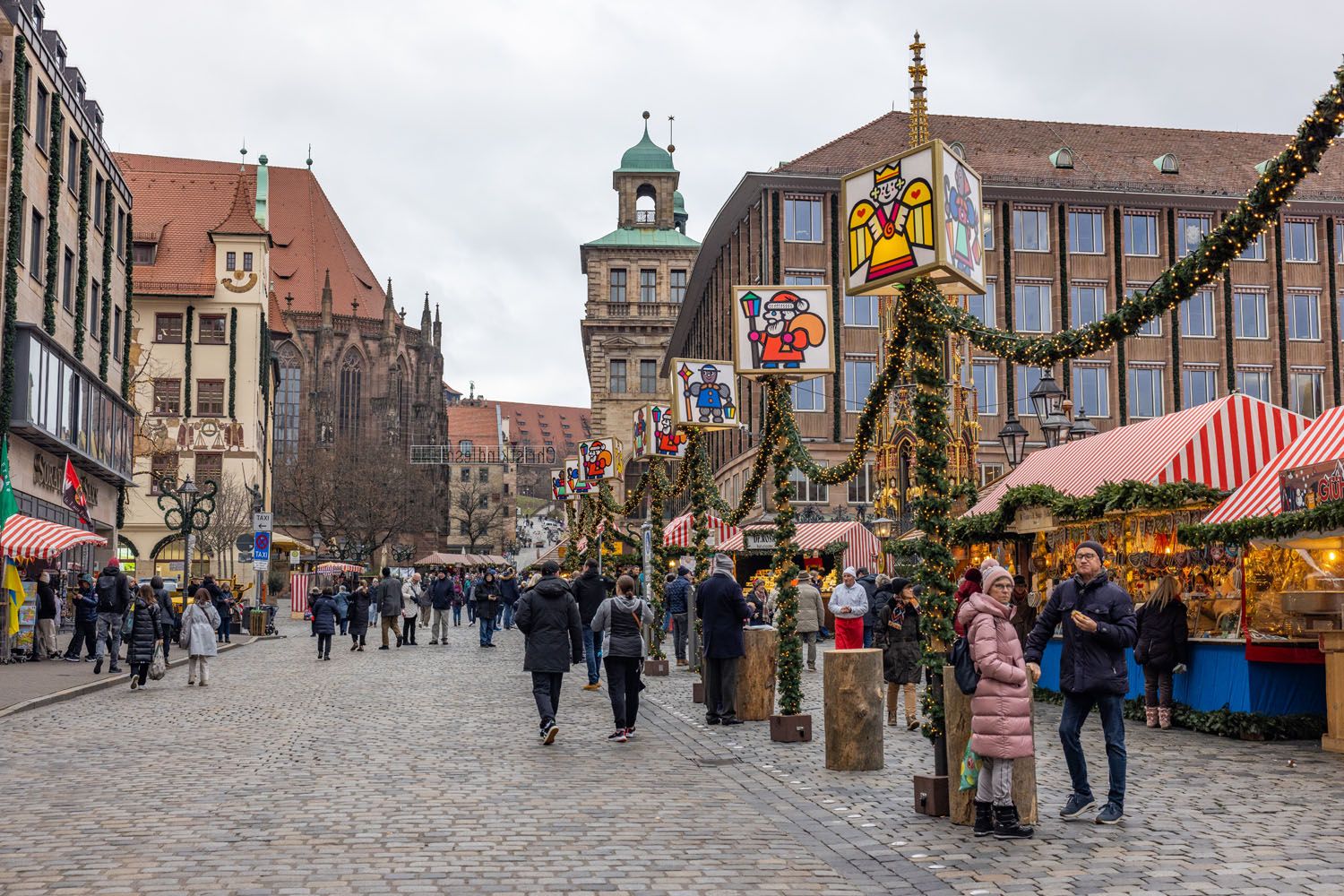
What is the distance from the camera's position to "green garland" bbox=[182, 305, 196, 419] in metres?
65.5

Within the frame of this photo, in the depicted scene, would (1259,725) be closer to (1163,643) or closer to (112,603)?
(1163,643)

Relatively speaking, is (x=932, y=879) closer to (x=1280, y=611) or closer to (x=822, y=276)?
(x=1280, y=611)

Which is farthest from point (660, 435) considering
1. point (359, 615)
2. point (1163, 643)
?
point (359, 615)

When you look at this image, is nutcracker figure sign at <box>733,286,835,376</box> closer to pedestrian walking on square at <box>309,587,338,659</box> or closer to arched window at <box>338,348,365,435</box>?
pedestrian walking on square at <box>309,587,338,659</box>

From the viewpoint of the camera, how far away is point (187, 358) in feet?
215

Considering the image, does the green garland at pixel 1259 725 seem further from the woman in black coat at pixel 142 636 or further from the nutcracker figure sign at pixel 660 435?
the woman in black coat at pixel 142 636

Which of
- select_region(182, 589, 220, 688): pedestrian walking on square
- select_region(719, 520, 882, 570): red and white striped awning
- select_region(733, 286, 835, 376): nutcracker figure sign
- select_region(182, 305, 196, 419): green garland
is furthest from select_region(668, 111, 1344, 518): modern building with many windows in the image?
select_region(733, 286, 835, 376): nutcracker figure sign

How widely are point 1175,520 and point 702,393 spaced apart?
6187 mm

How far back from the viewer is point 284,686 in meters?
21.5

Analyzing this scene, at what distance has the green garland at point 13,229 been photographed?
2956 cm

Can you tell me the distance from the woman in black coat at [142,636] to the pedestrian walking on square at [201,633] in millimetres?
506

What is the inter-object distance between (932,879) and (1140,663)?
8.86 meters

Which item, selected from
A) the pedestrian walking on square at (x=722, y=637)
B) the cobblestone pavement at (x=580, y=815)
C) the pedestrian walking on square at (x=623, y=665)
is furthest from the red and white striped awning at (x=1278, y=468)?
the pedestrian walking on square at (x=623, y=665)

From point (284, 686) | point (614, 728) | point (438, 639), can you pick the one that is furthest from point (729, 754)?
point (438, 639)
